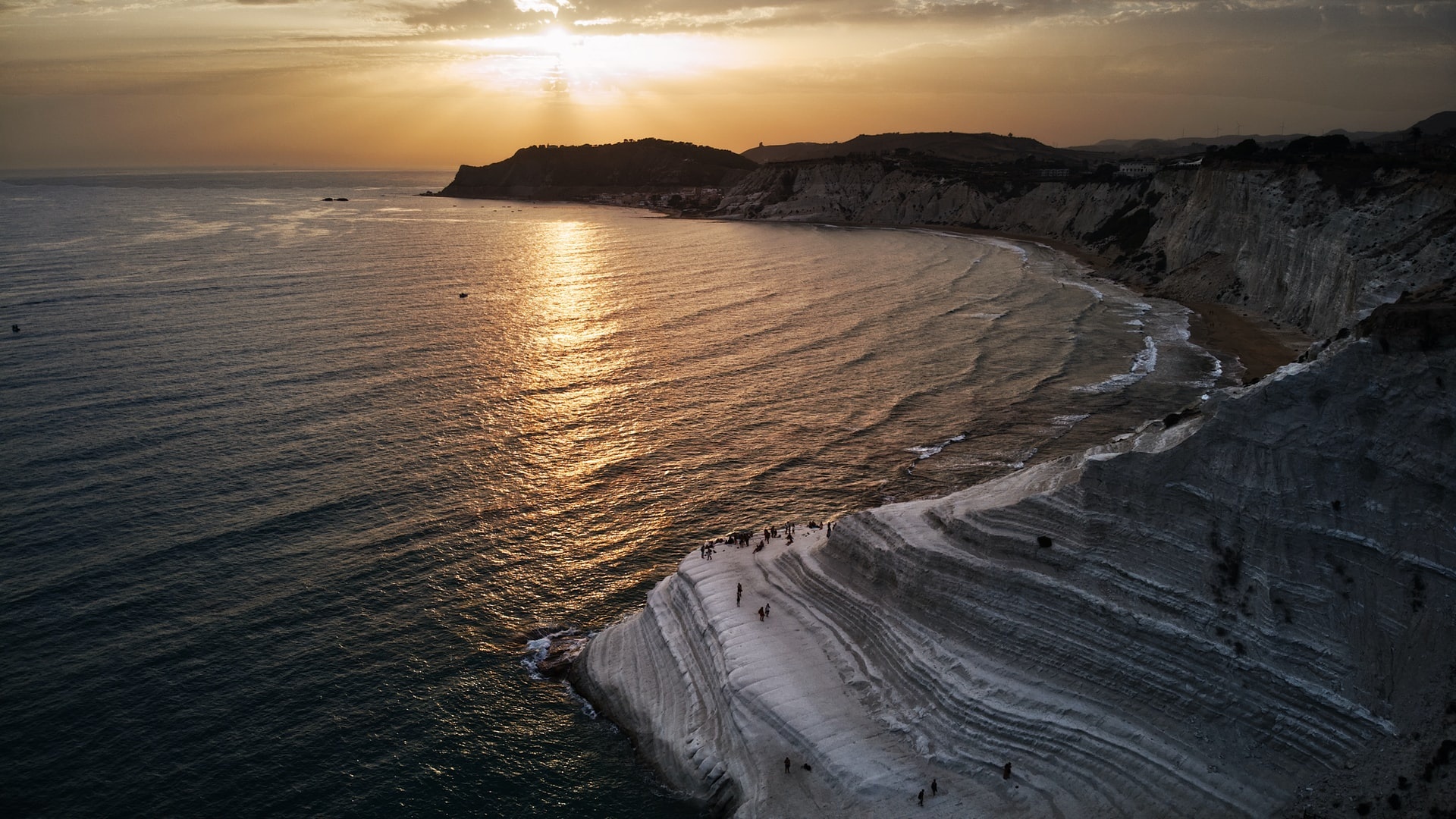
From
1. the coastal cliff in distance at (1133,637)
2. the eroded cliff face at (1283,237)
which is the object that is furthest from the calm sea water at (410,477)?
the eroded cliff face at (1283,237)

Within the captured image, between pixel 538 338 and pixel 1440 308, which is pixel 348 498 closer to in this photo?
pixel 538 338

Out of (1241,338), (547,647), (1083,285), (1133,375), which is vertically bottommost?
(547,647)

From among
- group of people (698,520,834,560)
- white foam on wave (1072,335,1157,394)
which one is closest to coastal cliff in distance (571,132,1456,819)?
group of people (698,520,834,560)

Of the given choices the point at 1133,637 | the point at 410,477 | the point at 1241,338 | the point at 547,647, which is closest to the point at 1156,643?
the point at 1133,637

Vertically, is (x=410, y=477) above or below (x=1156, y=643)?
below

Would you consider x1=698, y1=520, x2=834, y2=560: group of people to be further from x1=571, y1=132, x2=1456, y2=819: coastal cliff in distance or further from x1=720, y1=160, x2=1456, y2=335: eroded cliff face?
x1=720, y1=160, x2=1456, y2=335: eroded cliff face

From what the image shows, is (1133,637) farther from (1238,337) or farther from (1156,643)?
(1238,337)
